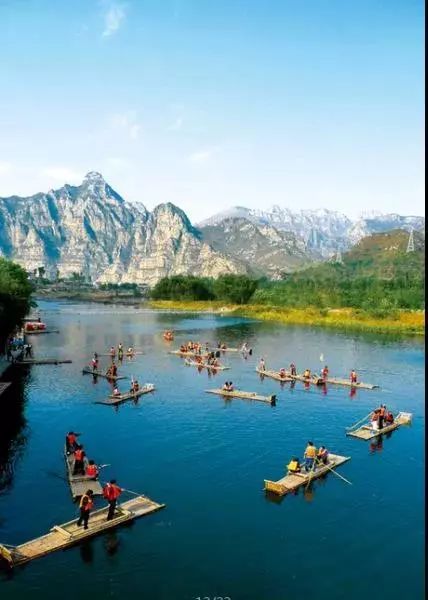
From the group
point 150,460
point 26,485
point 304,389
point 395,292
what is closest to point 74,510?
point 26,485

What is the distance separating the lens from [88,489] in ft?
106

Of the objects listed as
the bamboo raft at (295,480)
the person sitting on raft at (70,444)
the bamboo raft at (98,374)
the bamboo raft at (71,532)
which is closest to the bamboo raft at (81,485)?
the bamboo raft at (71,532)

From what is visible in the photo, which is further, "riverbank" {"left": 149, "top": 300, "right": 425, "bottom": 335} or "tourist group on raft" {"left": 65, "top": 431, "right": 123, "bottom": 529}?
"riverbank" {"left": 149, "top": 300, "right": 425, "bottom": 335}

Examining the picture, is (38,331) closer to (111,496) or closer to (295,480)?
(295,480)

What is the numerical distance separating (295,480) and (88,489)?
40.8 feet

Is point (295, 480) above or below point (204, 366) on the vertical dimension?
below

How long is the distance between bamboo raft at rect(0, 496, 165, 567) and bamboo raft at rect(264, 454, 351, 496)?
664cm

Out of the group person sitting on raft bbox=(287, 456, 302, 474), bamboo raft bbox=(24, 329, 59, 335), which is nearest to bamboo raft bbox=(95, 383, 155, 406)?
person sitting on raft bbox=(287, 456, 302, 474)

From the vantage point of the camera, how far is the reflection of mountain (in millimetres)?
36906

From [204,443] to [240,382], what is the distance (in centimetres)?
2535

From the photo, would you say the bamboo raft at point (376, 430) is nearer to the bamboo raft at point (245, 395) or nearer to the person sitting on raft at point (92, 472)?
the bamboo raft at point (245, 395)

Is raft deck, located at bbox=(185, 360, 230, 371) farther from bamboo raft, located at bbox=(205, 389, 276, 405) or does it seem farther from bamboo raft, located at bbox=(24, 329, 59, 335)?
bamboo raft, located at bbox=(24, 329, 59, 335)

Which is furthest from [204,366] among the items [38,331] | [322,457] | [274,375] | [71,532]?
[38,331]

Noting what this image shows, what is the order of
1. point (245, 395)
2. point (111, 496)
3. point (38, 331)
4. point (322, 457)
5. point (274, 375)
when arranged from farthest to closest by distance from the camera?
point (38, 331), point (274, 375), point (245, 395), point (322, 457), point (111, 496)
